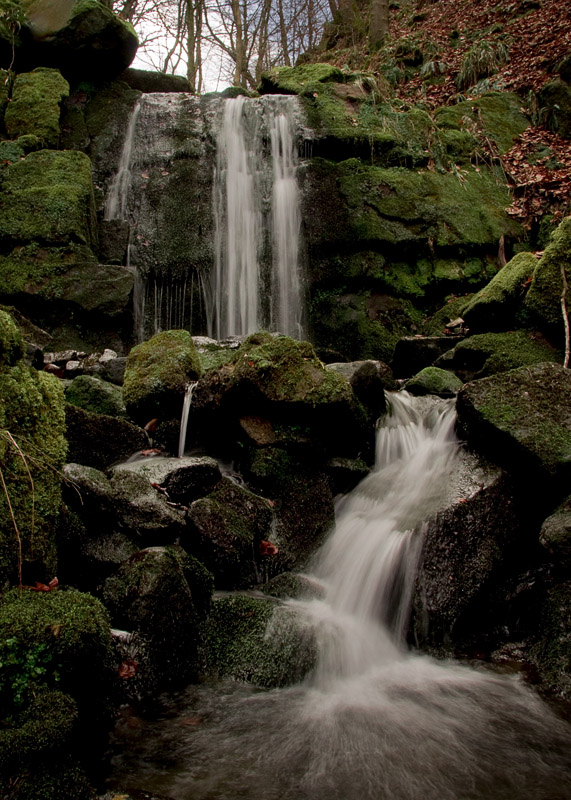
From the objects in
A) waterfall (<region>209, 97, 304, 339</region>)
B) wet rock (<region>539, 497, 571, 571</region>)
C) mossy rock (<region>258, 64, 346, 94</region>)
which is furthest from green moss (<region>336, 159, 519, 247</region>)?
wet rock (<region>539, 497, 571, 571</region>)

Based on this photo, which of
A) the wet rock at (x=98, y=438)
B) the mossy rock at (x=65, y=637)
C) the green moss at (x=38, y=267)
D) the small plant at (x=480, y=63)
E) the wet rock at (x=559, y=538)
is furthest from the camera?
the small plant at (x=480, y=63)

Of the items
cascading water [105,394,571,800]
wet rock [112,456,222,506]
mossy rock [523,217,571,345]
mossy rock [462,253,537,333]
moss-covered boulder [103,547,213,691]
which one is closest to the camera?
cascading water [105,394,571,800]

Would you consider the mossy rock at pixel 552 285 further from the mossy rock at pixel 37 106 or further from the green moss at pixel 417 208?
the mossy rock at pixel 37 106

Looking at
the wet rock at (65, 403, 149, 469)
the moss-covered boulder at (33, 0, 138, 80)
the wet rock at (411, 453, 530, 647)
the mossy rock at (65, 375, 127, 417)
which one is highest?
the moss-covered boulder at (33, 0, 138, 80)

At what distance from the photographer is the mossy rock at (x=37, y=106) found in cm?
1080

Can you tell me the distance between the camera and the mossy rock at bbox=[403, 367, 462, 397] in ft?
23.6

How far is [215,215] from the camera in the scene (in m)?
11.1

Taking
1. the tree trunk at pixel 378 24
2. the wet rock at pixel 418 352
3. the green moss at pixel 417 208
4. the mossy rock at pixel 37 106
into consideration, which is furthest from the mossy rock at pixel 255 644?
the tree trunk at pixel 378 24

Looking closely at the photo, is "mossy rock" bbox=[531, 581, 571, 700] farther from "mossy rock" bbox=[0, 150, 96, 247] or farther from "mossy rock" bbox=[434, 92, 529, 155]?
"mossy rock" bbox=[434, 92, 529, 155]

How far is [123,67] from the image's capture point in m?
12.5

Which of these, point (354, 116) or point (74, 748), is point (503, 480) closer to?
point (74, 748)

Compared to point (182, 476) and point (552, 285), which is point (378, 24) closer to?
point (552, 285)

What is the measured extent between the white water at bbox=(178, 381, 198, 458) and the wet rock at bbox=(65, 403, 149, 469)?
1.43 ft

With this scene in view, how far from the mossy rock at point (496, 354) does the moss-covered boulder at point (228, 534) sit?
4147mm
